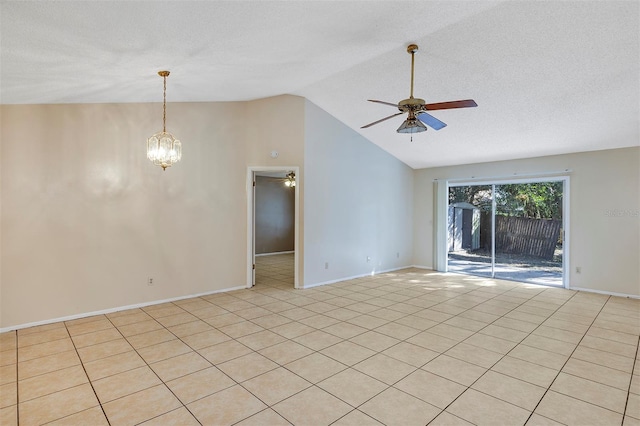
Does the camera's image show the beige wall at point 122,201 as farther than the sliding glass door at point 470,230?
No

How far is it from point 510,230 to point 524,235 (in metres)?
0.27

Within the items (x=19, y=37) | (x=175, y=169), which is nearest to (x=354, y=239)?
(x=175, y=169)

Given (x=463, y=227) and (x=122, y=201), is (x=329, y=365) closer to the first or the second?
(x=122, y=201)

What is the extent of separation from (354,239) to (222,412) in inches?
183

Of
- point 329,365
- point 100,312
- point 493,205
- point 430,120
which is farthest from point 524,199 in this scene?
point 100,312

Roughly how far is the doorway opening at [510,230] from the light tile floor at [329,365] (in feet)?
5.38

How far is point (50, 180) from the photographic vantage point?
12.9 feet

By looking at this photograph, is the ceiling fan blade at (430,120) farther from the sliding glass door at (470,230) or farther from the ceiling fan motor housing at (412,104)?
the sliding glass door at (470,230)

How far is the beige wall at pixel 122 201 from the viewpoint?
149 inches

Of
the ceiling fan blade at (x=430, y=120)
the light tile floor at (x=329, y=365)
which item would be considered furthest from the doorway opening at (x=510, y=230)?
the ceiling fan blade at (x=430, y=120)

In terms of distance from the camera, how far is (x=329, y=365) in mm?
2898

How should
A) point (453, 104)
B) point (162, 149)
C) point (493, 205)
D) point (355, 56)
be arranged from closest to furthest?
point (453, 104) < point (162, 149) < point (355, 56) < point (493, 205)

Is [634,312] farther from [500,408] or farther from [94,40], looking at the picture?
[94,40]

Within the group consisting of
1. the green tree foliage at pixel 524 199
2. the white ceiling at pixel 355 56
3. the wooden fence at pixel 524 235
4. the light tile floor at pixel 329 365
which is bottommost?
the light tile floor at pixel 329 365
